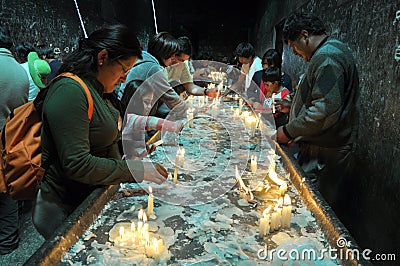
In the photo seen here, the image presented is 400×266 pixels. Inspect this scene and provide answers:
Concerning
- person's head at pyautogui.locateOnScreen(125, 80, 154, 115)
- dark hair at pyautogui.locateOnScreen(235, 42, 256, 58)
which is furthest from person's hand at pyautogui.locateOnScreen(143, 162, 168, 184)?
dark hair at pyautogui.locateOnScreen(235, 42, 256, 58)

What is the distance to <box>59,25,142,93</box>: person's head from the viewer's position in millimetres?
1511

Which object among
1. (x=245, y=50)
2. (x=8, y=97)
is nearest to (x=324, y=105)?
(x=8, y=97)

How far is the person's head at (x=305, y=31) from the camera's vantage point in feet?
8.54

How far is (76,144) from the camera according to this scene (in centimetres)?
136

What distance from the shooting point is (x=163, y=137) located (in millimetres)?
3029

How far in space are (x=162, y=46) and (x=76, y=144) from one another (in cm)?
201

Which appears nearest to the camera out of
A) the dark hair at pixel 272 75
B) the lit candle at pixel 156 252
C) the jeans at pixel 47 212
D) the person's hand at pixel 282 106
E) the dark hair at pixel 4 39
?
the lit candle at pixel 156 252

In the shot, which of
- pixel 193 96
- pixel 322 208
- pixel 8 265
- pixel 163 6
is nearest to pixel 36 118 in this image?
pixel 322 208

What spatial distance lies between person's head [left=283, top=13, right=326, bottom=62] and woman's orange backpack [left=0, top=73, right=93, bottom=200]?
6.63 ft

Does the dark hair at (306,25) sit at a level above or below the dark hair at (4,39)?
above

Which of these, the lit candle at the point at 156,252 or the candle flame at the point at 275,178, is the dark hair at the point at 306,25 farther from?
the lit candle at the point at 156,252

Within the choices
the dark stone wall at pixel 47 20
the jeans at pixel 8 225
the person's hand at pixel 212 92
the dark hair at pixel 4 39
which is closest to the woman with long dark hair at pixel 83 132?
the dark hair at pixel 4 39

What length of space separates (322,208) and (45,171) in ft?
4.47

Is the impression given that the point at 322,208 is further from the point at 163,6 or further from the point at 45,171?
the point at 163,6
